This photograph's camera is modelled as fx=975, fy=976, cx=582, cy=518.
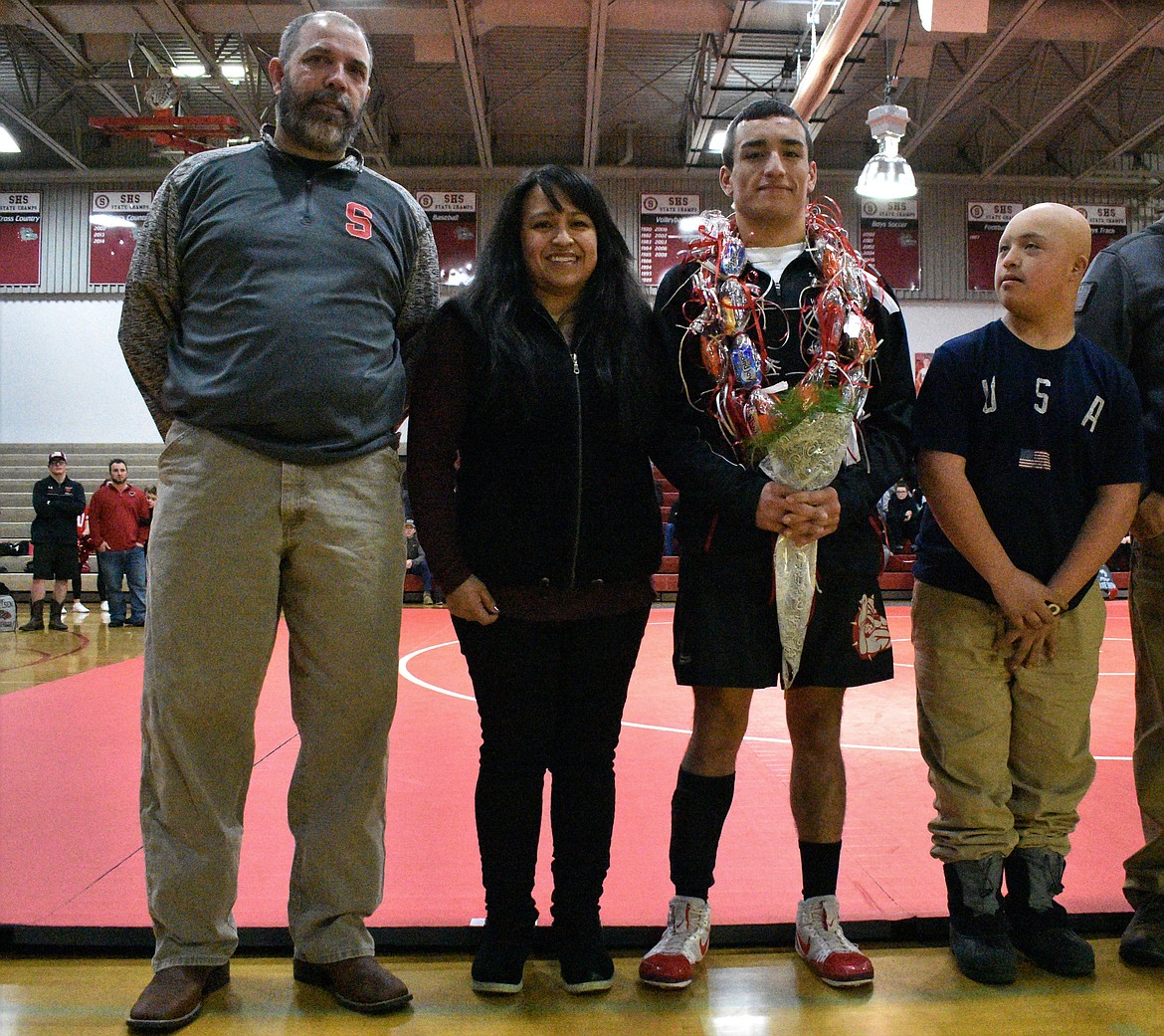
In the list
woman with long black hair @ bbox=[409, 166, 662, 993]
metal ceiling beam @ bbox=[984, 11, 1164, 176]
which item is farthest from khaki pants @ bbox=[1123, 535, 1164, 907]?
metal ceiling beam @ bbox=[984, 11, 1164, 176]

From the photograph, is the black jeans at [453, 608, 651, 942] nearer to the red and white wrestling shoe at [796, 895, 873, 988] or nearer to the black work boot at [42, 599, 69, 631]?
the red and white wrestling shoe at [796, 895, 873, 988]

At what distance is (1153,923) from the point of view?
2223 millimetres

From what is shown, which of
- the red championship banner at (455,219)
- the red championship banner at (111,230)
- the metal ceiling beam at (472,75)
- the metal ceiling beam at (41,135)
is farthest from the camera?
the red championship banner at (111,230)

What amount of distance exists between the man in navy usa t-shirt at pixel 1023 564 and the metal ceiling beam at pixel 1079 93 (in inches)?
426

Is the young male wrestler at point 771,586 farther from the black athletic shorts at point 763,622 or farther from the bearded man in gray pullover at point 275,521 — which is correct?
the bearded man in gray pullover at point 275,521

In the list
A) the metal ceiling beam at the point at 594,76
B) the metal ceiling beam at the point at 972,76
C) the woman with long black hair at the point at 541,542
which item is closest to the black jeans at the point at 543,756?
the woman with long black hair at the point at 541,542

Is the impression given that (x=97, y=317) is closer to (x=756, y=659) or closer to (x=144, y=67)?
(x=144, y=67)

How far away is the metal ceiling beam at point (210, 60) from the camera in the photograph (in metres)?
10.4

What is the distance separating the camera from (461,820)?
125 inches

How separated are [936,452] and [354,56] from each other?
1607 mm

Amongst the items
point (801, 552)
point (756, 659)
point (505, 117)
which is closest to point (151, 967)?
point (756, 659)

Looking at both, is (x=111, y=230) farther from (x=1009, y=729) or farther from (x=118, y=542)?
(x=1009, y=729)

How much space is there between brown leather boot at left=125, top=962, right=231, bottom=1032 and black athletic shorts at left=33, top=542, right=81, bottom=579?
8.49 meters

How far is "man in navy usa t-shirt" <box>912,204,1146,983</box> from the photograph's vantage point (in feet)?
7.23
